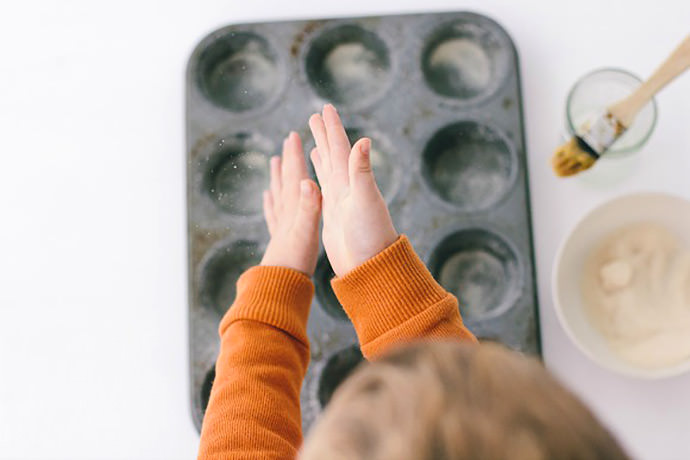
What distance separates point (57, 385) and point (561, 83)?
660 mm

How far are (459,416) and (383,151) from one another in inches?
16.6

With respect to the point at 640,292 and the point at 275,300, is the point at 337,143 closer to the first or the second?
the point at 275,300

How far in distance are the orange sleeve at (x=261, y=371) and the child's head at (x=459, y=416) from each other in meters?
0.22

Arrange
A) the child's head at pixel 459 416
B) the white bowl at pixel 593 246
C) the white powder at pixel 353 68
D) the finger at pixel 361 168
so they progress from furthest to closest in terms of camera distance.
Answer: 1. the white powder at pixel 353 68
2. the white bowl at pixel 593 246
3. the finger at pixel 361 168
4. the child's head at pixel 459 416

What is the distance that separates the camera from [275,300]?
24.9 inches

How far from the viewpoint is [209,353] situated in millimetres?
698

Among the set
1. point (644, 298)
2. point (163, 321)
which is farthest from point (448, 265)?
point (163, 321)

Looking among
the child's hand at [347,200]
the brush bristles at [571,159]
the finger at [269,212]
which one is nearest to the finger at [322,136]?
the child's hand at [347,200]

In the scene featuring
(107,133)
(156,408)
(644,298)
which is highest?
(107,133)

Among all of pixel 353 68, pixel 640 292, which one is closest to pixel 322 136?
pixel 353 68

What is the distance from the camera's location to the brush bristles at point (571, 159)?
0.64 metres

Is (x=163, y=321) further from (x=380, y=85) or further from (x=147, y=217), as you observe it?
(x=380, y=85)

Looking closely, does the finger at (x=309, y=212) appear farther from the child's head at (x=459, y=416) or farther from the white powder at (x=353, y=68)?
the child's head at (x=459, y=416)

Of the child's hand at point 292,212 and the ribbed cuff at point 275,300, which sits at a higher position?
the child's hand at point 292,212
